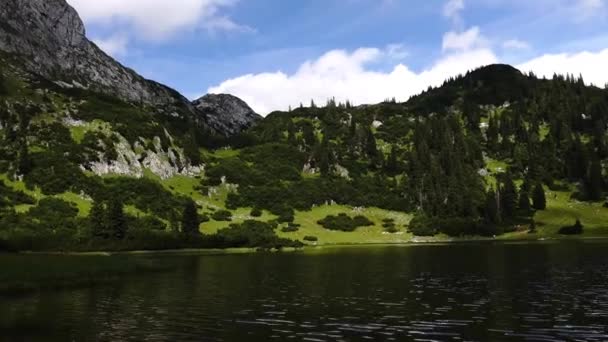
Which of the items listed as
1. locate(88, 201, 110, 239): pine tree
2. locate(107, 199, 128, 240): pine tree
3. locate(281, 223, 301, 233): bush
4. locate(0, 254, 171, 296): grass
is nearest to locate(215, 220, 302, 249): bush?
locate(281, 223, 301, 233): bush

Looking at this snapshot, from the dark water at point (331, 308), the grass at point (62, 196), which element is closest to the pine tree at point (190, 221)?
the grass at point (62, 196)

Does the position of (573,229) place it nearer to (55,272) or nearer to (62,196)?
(55,272)

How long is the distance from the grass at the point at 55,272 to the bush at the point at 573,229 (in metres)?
148

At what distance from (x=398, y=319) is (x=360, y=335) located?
241 inches

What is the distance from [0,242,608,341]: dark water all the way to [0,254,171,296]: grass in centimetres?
447

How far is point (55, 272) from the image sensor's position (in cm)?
6575

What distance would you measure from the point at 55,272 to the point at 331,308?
3949cm

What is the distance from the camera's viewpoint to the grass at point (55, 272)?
57156mm

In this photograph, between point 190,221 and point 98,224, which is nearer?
point 98,224

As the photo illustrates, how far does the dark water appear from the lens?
106ft

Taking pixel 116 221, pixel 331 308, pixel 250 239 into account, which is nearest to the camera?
pixel 331 308

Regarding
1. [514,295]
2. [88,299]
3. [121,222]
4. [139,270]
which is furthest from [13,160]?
[514,295]

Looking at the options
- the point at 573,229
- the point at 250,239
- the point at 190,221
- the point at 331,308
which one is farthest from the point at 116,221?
the point at 573,229

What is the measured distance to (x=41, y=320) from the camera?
3806cm
